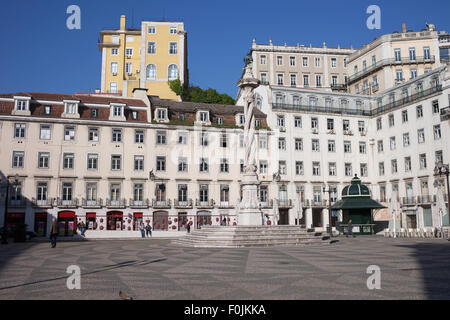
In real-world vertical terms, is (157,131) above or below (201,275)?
above

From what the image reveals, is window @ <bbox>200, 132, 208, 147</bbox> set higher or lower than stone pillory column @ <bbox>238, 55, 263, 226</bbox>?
higher

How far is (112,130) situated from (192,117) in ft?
31.3

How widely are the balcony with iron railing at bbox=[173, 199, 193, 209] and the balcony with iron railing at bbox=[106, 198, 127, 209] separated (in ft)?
17.8

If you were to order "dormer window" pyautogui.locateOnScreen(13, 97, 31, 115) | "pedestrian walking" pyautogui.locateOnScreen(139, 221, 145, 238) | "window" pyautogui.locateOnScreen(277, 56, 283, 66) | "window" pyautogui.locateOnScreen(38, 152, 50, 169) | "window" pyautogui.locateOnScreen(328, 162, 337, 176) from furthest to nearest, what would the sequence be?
"window" pyautogui.locateOnScreen(277, 56, 283, 66)
"window" pyautogui.locateOnScreen(328, 162, 337, 176)
"window" pyautogui.locateOnScreen(38, 152, 50, 169)
"dormer window" pyautogui.locateOnScreen(13, 97, 31, 115)
"pedestrian walking" pyautogui.locateOnScreen(139, 221, 145, 238)

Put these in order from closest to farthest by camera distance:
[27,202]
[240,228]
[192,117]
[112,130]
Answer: [240,228] < [27,202] < [112,130] < [192,117]

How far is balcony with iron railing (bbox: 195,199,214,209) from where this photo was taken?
46188 mm

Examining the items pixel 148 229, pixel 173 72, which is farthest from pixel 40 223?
pixel 173 72

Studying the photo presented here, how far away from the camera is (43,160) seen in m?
42.8

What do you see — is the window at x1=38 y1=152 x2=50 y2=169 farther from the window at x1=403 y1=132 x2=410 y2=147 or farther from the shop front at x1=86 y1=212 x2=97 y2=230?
the window at x1=403 y1=132 x2=410 y2=147

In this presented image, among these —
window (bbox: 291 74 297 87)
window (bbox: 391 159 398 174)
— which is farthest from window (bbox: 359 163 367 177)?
window (bbox: 291 74 297 87)

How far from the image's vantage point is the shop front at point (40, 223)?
41.7m

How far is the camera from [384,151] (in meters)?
51.5

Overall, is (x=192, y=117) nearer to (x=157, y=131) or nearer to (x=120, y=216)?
(x=157, y=131)
